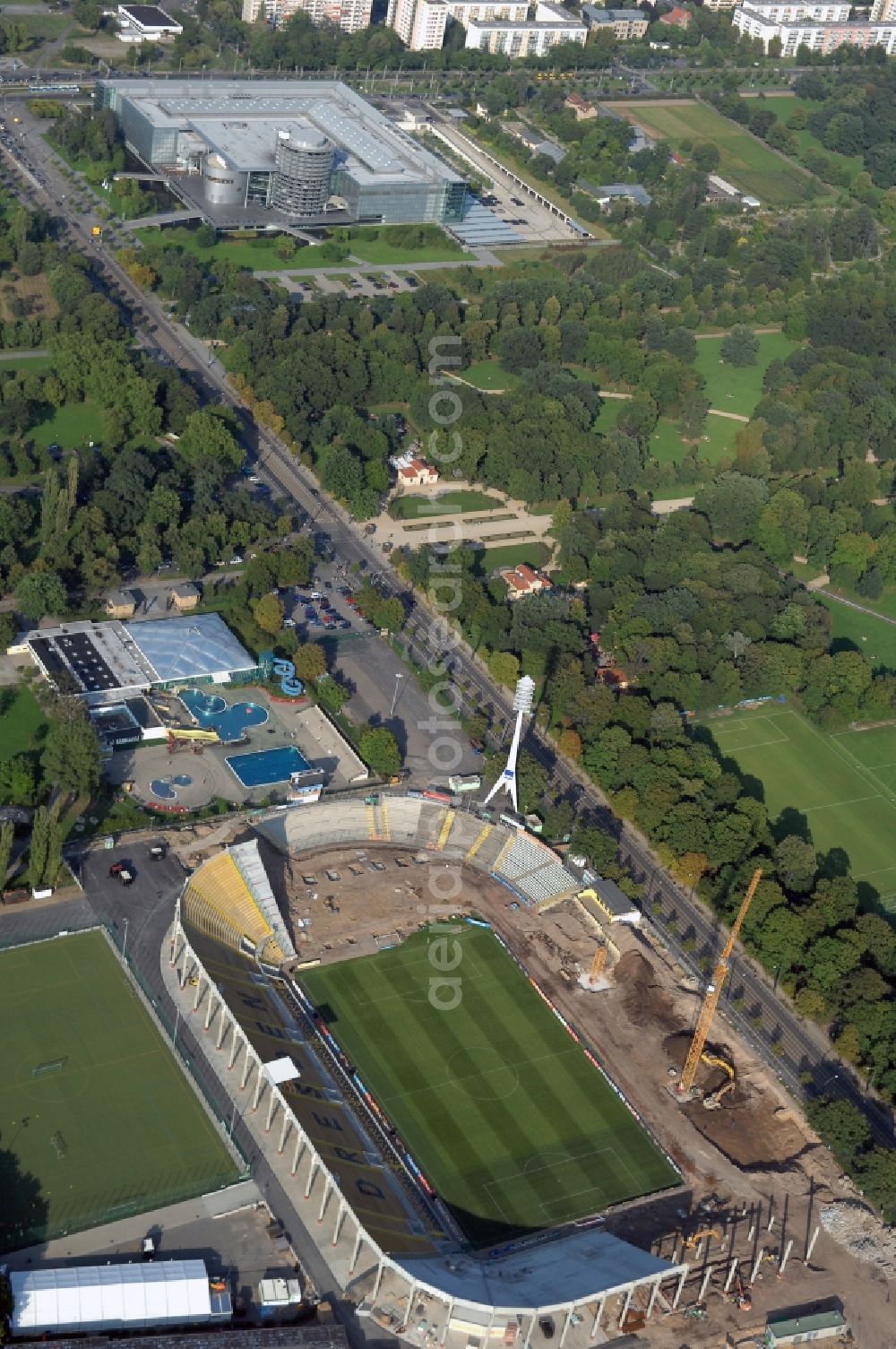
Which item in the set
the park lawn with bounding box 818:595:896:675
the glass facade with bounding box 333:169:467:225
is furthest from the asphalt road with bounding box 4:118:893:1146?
the park lawn with bounding box 818:595:896:675

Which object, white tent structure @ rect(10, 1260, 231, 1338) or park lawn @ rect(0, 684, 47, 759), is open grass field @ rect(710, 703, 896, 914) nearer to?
park lawn @ rect(0, 684, 47, 759)

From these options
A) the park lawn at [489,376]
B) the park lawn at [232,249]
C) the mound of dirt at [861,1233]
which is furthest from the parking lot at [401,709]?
the park lawn at [232,249]

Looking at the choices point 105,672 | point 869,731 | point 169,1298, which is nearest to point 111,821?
point 105,672

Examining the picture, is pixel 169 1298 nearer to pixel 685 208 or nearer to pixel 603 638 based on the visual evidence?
pixel 603 638

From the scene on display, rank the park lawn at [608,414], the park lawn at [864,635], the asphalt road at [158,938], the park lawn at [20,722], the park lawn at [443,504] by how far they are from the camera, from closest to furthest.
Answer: the asphalt road at [158,938] → the park lawn at [20,722] → the park lawn at [864,635] → the park lawn at [443,504] → the park lawn at [608,414]

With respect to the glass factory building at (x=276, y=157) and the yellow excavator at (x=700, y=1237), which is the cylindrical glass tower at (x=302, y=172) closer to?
the glass factory building at (x=276, y=157)

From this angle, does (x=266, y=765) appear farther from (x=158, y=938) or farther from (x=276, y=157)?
(x=276, y=157)

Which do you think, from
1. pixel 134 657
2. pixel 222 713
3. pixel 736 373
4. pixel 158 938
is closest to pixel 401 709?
pixel 222 713
